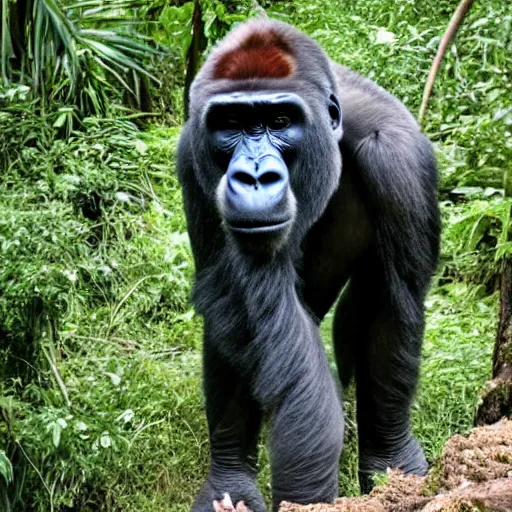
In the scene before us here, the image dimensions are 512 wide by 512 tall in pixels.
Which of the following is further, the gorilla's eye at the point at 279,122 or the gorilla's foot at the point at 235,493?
the gorilla's foot at the point at 235,493

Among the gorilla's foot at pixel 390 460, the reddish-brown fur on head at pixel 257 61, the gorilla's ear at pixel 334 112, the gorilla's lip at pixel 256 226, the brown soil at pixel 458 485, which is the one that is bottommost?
the gorilla's foot at pixel 390 460

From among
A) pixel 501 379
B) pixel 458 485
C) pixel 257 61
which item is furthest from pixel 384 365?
pixel 458 485

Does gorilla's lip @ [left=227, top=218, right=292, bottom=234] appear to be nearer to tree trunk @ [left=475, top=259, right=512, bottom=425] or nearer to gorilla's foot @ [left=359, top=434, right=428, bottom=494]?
tree trunk @ [left=475, top=259, right=512, bottom=425]

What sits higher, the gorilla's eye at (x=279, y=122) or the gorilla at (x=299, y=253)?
the gorilla's eye at (x=279, y=122)

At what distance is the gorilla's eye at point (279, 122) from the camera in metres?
3.99

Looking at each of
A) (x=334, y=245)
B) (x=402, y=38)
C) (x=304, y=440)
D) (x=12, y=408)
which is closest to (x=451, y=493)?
(x=304, y=440)

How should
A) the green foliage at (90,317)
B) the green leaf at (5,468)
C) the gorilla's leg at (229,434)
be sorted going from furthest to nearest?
the green foliage at (90,317) < the gorilla's leg at (229,434) < the green leaf at (5,468)

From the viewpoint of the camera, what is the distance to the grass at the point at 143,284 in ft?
16.2

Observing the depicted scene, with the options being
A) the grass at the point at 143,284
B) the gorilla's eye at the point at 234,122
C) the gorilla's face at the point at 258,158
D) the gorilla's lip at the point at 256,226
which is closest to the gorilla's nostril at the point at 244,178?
the gorilla's face at the point at 258,158

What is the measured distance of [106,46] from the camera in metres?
7.24

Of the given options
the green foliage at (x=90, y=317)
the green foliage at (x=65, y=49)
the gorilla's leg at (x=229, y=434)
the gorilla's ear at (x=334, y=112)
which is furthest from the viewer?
the green foliage at (x=65, y=49)

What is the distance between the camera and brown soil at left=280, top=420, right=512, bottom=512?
2.39 meters

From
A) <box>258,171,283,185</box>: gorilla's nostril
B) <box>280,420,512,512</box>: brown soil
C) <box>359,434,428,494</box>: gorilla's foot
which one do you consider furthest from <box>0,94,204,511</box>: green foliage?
<box>280,420,512,512</box>: brown soil

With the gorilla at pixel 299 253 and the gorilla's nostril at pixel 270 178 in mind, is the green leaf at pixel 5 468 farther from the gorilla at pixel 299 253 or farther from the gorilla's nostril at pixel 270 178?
the gorilla's nostril at pixel 270 178
